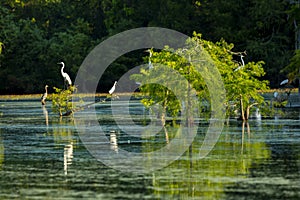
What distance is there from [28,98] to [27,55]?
5110mm

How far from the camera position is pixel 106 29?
61844 mm

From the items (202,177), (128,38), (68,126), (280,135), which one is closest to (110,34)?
(128,38)

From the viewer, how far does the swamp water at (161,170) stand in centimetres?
1278

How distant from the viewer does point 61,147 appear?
63.7 feet

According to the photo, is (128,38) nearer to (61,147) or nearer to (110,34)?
(110,34)

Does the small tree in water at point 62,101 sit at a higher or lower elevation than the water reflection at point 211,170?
higher

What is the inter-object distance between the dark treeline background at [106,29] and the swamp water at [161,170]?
28.4m

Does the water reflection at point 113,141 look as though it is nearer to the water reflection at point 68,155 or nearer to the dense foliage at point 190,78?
the water reflection at point 68,155

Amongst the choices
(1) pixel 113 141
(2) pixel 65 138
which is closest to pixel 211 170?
(1) pixel 113 141

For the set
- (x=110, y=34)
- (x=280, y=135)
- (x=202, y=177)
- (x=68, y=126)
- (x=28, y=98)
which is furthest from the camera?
(x=110, y=34)

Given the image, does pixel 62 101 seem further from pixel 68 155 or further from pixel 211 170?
pixel 211 170

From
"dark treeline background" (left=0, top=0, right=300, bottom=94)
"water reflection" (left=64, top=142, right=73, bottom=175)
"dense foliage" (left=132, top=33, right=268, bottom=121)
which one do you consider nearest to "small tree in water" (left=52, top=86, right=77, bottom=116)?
"dense foliage" (left=132, top=33, right=268, bottom=121)

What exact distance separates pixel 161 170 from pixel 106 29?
47.2 meters

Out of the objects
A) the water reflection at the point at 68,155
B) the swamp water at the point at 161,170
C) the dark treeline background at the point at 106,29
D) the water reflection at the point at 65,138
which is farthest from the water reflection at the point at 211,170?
the dark treeline background at the point at 106,29
